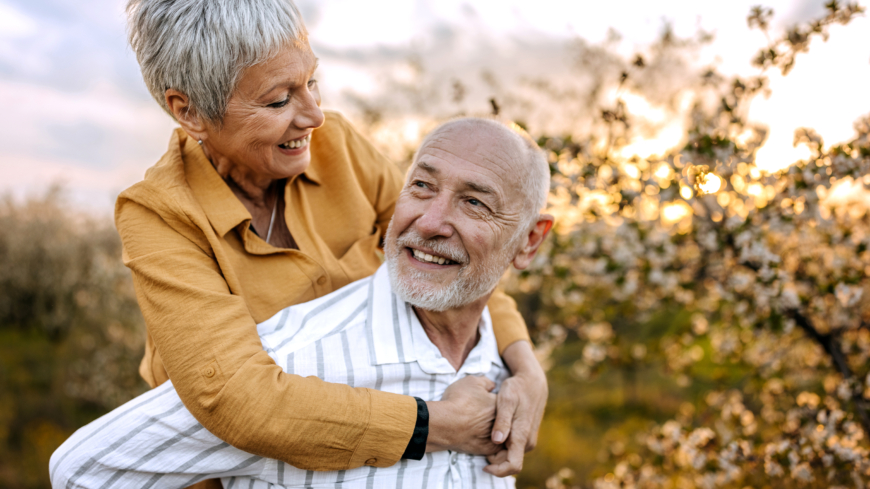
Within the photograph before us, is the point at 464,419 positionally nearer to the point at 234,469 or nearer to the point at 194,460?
the point at 234,469

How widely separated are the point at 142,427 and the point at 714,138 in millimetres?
3032

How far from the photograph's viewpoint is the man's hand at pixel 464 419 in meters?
1.81

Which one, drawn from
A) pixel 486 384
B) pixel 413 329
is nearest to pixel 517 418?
pixel 486 384

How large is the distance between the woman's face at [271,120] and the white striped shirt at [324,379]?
58 cm

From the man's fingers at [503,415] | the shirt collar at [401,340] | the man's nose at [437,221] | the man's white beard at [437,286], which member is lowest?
the man's fingers at [503,415]

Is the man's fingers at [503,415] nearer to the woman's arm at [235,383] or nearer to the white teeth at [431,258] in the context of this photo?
the woman's arm at [235,383]

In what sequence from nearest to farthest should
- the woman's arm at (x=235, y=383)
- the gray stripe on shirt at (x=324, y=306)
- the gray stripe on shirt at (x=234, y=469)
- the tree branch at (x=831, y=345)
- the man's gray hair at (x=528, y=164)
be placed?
the woman's arm at (x=235, y=383) < the gray stripe on shirt at (x=234, y=469) < the gray stripe on shirt at (x=324, y=306) < the man's gray hair at (x=528, y=164) < the tree branch at (x=831, y=345)

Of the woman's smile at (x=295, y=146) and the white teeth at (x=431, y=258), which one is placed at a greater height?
the woman's smile at (x=295, y=146)

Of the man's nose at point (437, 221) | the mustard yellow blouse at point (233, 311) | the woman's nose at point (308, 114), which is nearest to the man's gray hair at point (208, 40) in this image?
the woman's nose at point (308, 114)

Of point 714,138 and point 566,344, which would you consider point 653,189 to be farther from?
point 566,344

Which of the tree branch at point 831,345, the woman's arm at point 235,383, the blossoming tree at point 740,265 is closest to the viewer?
the woman's arm at point 235,383

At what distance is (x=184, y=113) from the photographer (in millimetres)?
1953

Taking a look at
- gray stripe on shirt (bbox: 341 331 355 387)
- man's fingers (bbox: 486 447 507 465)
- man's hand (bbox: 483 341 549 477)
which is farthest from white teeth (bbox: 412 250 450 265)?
man's fingers (bbox: 486 447 507 465)

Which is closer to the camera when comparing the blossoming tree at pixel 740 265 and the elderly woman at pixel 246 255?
the elderly woman at pixel 246 255
